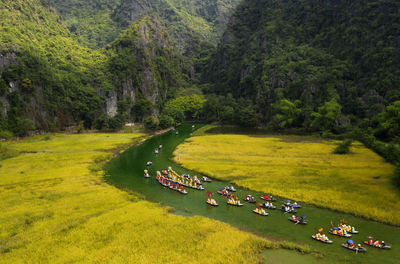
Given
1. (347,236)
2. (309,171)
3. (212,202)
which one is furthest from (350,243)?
(309,171)

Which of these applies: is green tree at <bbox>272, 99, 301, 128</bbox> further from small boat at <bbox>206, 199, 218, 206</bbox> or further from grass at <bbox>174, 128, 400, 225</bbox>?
small boat at <bbox>206, 199, 218, 206</bbox>

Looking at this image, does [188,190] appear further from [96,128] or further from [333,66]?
[333,66]

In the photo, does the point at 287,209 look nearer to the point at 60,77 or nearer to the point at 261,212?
the point at 261,212

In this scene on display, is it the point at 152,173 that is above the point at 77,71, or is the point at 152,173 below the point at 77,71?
below

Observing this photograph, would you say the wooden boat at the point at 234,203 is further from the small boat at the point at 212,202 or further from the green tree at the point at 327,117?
the green tree at the point at 327,117

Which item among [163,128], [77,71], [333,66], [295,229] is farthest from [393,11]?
[77,71]

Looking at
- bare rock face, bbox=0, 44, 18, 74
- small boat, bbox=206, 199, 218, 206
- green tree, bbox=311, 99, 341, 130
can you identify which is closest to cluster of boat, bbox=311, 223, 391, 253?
small boat, bbox=206, 199, 218, 206

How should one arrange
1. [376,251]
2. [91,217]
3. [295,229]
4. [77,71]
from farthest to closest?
[77,71] → [91,217] → [295,229] → [376,251]
